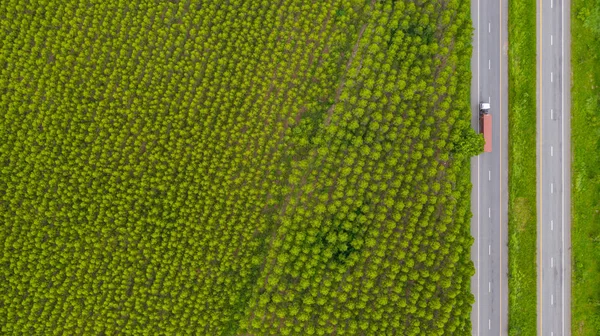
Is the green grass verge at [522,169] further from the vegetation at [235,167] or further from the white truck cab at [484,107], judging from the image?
the vegetation at [235,167]

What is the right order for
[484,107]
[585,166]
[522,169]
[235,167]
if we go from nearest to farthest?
1. [235,167]
2. [484,107]
3. [522,169]
4. [585,166]

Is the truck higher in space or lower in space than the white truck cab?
lower

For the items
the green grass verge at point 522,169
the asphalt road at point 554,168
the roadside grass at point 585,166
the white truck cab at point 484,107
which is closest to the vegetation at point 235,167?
the white truck cab at point 484,107

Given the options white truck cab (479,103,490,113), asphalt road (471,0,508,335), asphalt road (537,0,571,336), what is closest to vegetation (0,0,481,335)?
white truck cab (479,103,490,113)

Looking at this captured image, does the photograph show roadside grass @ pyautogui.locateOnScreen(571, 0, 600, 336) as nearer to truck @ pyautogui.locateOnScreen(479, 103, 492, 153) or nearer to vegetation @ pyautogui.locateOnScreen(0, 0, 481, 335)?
truck @ pyautogui.locateOnScreen(479, 103, 492, 153)

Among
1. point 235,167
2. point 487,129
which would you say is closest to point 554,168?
point 487,129

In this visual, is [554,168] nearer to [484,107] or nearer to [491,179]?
[491,179]
